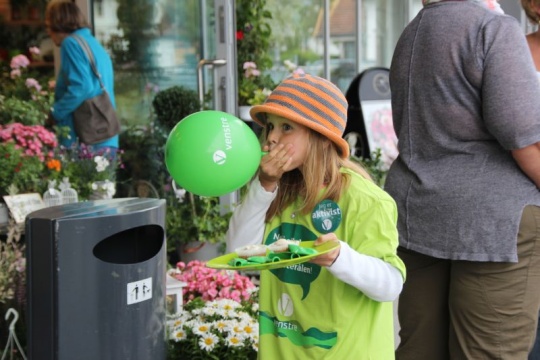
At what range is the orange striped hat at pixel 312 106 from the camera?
229cm

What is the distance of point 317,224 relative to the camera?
2383mm

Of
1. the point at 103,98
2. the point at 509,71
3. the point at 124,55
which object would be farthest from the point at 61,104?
the point at 509,71

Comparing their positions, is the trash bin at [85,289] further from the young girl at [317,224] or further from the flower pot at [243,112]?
the flower pot at [243,112]

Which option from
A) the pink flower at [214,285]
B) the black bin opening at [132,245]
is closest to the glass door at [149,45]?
the pink flower at [214,285]

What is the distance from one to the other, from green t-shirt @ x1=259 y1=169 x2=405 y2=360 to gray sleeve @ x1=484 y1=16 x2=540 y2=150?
0.50 m

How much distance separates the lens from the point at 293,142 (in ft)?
7.65

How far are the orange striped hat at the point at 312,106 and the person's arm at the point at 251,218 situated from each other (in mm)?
229

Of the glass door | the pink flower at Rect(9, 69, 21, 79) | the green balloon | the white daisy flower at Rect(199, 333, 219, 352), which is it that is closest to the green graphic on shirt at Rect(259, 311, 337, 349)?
the green balloon

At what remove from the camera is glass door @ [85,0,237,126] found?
6.54 m

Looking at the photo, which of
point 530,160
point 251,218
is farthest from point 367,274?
point 530,160

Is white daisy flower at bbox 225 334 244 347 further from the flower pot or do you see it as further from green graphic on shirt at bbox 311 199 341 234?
the flower pot

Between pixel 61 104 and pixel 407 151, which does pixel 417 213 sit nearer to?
pixel 407 151

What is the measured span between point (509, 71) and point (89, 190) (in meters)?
2.87

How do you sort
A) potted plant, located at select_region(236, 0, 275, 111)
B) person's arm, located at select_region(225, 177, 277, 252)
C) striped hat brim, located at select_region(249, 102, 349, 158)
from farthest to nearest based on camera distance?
potted plant, located at select_region(236, 0, 275, 111), person's arm, located at select_region(225, 177, 277, 252), striped hat brim, located at select_region(249, 102, 349, 158)
